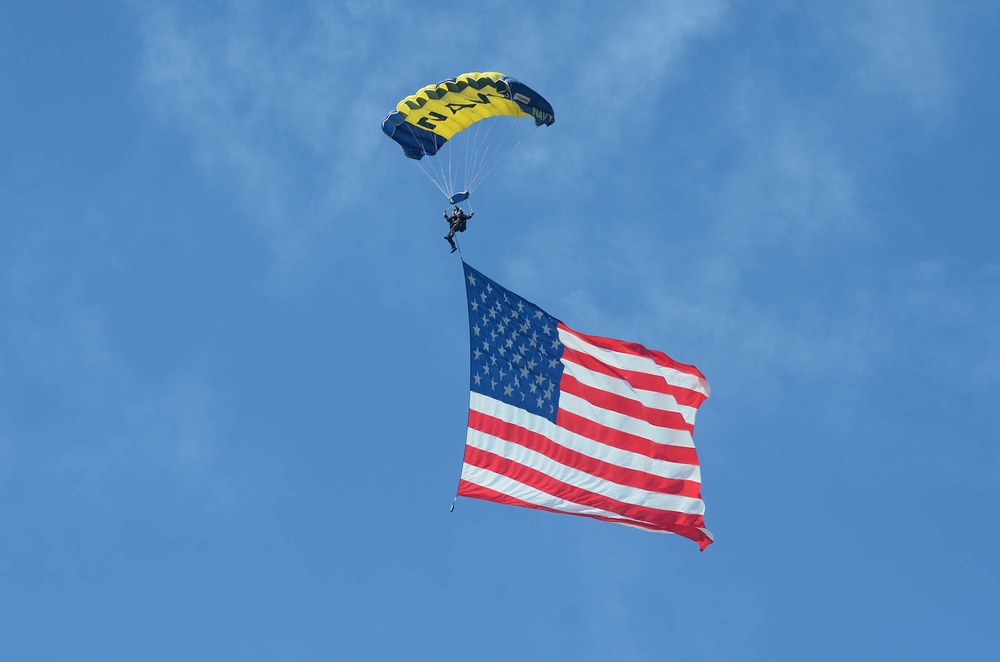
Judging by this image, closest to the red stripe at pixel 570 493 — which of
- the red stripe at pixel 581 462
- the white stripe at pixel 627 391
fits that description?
the red stripe at pixel 581 462

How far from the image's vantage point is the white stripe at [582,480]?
34.1m

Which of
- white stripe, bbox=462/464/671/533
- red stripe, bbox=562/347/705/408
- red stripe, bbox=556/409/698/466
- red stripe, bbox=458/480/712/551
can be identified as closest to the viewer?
red stripe, bbox=458/480/712/551

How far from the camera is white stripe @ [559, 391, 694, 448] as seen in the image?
35.8 meters

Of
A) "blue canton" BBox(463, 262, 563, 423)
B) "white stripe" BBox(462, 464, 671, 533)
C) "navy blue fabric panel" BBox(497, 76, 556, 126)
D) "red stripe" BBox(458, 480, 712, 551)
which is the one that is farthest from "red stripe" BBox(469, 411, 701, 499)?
"navy blue fabric panel" BBox(497, 76, 556, 126)

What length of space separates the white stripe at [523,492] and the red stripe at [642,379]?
3.49 metres

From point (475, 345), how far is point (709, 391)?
5.95 metres

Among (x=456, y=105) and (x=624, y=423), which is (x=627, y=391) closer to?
(x=624, y=423)

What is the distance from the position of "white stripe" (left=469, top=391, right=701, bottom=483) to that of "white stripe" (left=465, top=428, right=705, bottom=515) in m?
0.51

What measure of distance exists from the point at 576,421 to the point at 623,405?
55.3 inches

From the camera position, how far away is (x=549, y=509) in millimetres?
33781

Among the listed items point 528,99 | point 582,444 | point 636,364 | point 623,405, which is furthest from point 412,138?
point 582,444

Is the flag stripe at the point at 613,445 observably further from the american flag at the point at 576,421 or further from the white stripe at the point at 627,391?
the white stripe at the point at 627,391

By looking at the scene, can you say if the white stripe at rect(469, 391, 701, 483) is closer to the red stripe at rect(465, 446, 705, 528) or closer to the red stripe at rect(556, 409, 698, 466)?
the red stripe at rect(556, 409, 698, 466)

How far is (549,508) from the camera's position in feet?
111
